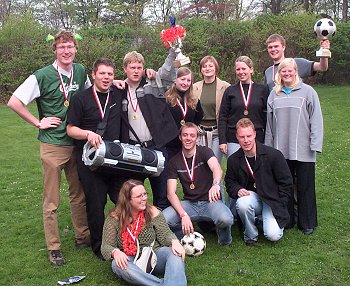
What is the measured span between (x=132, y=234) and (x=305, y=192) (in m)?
2.20

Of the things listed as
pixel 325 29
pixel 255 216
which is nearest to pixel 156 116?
pixel 255 216

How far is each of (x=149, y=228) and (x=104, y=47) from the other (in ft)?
60.1

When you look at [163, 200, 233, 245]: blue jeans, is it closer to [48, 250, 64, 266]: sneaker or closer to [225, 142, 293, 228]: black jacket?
[225, 142, 293, 228]: black jacket

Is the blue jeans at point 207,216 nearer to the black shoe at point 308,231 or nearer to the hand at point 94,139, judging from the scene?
the black shoe at point 308,231

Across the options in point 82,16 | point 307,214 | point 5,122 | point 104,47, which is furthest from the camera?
point 82,16

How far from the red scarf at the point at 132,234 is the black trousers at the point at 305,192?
1.96m

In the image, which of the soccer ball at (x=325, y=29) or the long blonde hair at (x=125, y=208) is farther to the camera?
the soccer ball at (x=325, y=29)

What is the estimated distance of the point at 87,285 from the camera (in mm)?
4805

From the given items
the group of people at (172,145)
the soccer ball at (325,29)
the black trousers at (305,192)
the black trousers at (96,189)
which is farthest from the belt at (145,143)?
the soccer ball at (325,29)

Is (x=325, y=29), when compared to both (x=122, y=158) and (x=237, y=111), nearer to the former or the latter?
(x=237, y=111)

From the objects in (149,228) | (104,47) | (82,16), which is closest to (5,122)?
(104,47)

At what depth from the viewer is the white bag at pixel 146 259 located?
464 cm

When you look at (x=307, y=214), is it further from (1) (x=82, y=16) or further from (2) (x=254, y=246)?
(1) (x=82, y=16)

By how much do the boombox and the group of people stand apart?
126 millimetres
